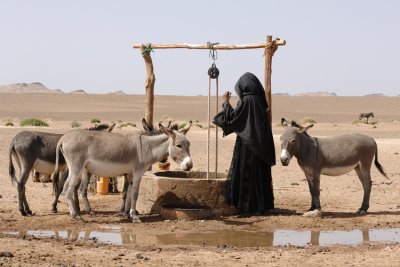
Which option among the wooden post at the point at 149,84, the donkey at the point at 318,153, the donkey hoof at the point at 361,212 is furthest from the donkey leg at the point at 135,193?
the donkey hoof at the point at 361,212

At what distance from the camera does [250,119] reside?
12172mm

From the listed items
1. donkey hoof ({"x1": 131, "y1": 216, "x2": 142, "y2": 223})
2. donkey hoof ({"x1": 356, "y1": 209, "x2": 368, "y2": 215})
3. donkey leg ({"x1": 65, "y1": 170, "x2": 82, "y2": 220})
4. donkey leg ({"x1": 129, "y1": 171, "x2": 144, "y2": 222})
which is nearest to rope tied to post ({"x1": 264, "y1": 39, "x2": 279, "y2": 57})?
donkey hoof ({"x1": 356, "y1": 209, "x2": 368, "y2": 215})

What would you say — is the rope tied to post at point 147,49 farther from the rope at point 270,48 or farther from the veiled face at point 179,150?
the veiled face at point 179,150

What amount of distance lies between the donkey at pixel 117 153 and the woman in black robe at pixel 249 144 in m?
1.01

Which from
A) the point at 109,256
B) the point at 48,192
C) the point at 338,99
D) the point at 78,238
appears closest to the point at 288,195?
the point at 48,192

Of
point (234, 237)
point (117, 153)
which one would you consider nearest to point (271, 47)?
point (117, 153)

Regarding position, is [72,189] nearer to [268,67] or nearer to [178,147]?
[178,147]

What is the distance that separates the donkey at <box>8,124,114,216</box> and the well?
64.2 inches

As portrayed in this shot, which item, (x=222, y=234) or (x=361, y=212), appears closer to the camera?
(x=222, y=234)

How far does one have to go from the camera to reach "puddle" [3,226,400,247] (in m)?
10.0

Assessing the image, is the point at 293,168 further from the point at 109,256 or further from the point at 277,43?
the point at 109,256

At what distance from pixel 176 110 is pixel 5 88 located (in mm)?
106987

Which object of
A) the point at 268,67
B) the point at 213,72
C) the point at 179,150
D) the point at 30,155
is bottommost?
the point at 30,155

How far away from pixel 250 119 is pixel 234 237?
2.44 metres
